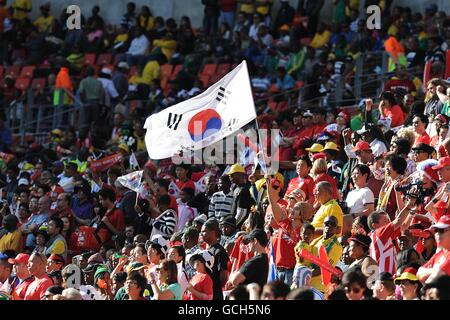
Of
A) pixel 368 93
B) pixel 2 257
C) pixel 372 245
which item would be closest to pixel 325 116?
pixel 368 93

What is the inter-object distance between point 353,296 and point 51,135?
14.9 metres

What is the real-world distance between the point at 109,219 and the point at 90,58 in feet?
33.5

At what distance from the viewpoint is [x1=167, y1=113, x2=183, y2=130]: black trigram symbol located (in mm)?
16359

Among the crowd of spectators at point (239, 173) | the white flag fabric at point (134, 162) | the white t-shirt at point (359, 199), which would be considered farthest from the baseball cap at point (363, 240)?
the white flag fabric at point (134, 162)

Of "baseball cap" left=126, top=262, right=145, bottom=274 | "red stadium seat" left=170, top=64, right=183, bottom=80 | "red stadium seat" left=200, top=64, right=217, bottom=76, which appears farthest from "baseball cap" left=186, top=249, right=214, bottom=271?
"red stadium seat" left=170, top=64, right=183, bottom=80

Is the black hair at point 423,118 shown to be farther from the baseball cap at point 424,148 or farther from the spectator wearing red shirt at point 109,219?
the spectator wearing red shirt at point 109,219

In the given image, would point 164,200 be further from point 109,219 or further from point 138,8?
point 138,8

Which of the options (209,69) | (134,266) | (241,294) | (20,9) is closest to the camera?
(241,294)

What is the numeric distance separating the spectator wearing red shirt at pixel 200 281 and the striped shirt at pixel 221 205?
3.18 metres

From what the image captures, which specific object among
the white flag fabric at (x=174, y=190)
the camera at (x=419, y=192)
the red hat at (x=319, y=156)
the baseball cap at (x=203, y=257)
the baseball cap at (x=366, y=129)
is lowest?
the white flag fabric at (x=174, y=190)

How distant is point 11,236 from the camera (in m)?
18.9

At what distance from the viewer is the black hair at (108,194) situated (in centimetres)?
1873

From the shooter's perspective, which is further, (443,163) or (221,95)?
(221,95)

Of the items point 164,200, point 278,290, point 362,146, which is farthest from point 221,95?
point 278,290
